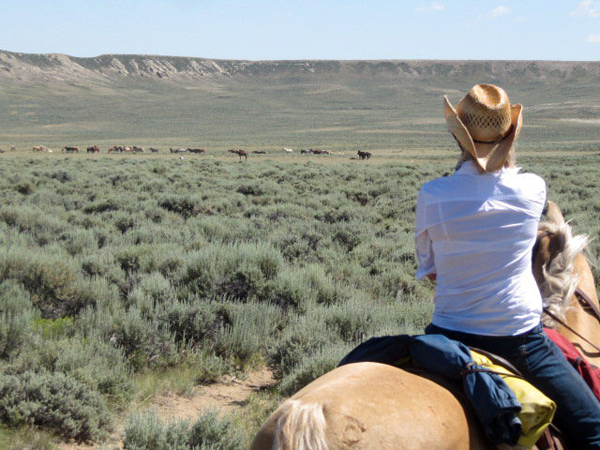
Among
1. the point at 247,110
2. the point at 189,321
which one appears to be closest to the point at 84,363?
the point at 189,321

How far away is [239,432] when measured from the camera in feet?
12.8

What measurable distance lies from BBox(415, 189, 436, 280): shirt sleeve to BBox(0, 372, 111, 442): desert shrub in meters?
2.68

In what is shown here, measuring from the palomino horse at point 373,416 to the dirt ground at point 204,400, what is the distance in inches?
93.5

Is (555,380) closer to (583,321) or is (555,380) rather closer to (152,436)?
(583,321)

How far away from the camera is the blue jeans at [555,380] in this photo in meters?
2.52

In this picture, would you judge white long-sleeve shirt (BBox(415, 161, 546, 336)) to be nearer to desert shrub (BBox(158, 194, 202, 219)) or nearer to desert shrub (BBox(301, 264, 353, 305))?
desert shrub (BBox(301, 264, 353, 305))

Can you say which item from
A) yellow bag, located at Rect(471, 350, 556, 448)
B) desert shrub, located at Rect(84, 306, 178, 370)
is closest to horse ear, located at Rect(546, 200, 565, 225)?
yellow bag, located at Rect(471, 350, 556, 448)

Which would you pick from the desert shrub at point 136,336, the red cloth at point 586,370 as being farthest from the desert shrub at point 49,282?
the red cloth at point 586,370

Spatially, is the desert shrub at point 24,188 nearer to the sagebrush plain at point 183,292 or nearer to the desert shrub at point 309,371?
the sagebrush plain at point 183,292

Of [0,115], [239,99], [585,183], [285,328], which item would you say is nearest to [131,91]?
[239,99]

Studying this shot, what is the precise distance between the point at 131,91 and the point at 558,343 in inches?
7074

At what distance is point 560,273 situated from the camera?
3240 millimetres

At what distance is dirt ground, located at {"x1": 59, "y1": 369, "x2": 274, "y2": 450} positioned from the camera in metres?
4.36

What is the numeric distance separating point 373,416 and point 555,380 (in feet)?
3.24
